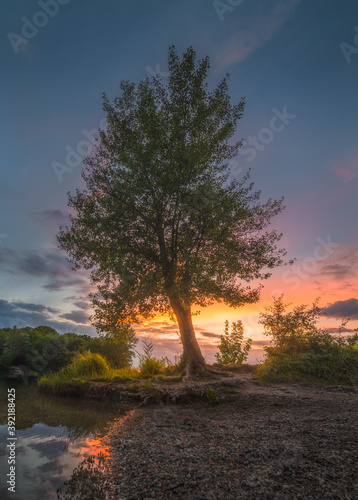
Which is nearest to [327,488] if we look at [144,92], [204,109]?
[204,109]

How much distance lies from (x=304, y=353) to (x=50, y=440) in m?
13.3

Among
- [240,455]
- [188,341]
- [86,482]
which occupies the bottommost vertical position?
[86,482]

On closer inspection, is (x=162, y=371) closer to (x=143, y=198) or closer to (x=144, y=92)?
(x=143, y=198)

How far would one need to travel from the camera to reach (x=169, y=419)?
27.9 feet

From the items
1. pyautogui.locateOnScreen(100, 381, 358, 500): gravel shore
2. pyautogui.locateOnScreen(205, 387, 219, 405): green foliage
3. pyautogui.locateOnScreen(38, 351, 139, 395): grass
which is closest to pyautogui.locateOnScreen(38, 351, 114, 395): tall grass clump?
pyautogui.locateOnScreen(38, 351, 139, 395): grass

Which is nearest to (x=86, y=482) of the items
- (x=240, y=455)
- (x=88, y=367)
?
(x=240, y=455)

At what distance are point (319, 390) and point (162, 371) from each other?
9854mm

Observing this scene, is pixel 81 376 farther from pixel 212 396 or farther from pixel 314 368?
pixel 314 368

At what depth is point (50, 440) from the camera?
279 inches

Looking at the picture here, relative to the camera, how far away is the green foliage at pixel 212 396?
10234 mm

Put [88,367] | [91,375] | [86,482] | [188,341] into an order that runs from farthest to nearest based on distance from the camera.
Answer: [188,341], [88,367], [91,375], [86,482]

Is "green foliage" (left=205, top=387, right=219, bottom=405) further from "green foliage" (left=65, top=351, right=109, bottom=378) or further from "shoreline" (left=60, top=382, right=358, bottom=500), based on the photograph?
"green foliage" (left=65, top=351, right=109, bottom=378)

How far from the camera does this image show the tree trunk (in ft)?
56.1

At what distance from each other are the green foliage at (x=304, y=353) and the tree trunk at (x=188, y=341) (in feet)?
12.6
